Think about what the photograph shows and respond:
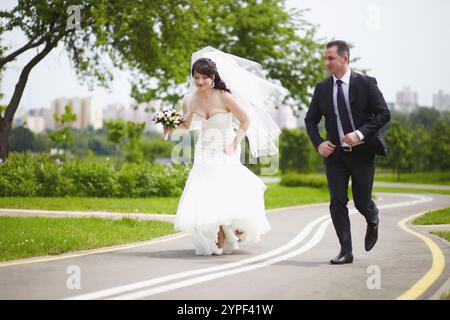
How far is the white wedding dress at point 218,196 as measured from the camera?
984 centimetres

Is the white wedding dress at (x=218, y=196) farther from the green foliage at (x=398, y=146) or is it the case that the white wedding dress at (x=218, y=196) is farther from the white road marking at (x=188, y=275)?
the green foliage at (x=398, y=146)

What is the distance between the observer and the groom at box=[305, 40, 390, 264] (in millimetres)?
8727

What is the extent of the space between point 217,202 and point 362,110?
7.74 ft

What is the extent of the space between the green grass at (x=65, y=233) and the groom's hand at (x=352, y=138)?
4201 millimetres

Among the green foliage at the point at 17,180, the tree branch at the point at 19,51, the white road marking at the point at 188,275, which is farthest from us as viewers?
the tree branch at the point at 19,51

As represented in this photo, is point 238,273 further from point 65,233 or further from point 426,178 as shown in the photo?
point 426,178

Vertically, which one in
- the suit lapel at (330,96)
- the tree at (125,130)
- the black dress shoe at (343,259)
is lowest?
the black dress shoe at (343,259)

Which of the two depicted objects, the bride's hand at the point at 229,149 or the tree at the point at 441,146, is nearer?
the bride's hand at the point at 229,149

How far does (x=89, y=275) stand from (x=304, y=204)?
1782 cm

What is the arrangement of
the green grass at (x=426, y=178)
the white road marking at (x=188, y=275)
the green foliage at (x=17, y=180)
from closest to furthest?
the white road marking at (x=188, y=275) → the green foliage at (x=17, y=180) → the green grass at (x=426, y=178)

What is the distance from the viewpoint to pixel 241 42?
37.1m

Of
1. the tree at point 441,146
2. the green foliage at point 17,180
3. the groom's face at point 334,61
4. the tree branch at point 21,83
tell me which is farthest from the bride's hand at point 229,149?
the tree at point 441,146

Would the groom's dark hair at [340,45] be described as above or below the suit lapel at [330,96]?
above
